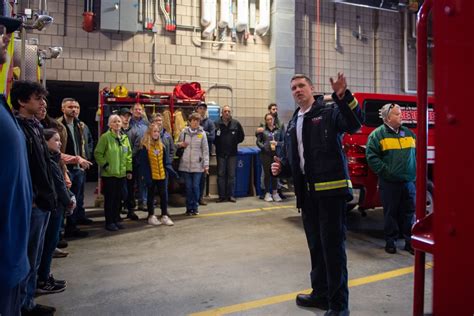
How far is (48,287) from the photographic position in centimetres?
386

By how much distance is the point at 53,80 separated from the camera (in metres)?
9.23

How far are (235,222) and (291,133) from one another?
3.64 metres

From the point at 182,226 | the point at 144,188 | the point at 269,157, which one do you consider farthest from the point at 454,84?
the point at 269,157

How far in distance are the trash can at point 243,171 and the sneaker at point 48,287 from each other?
567cm

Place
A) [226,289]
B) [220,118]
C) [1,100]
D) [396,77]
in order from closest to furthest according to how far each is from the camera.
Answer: [1,100], [226,289], [220,118], [396,77]

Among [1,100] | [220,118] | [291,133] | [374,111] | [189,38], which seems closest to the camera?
[1,100]

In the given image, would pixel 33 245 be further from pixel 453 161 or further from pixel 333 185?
pixel 453 161

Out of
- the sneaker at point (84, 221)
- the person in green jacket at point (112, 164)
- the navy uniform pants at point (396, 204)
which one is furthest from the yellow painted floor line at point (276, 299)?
the sneaker at point (84, 221)

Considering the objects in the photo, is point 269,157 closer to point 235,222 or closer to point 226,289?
point 235,222

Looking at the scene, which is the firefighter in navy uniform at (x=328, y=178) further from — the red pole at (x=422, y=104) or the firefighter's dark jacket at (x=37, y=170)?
the firefighter's dark jacket at (x=37, y=170)

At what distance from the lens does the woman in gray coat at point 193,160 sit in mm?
7410

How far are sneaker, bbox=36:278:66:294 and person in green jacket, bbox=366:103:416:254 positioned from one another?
3.83 metres

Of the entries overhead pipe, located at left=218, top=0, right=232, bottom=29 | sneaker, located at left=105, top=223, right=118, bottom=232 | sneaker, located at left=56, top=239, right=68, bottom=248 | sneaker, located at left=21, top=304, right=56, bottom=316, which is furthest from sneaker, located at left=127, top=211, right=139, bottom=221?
overhead pipe, located at left=218, top=0, right=232, bottom=29

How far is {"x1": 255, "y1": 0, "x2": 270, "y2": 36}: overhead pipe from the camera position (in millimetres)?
10570
